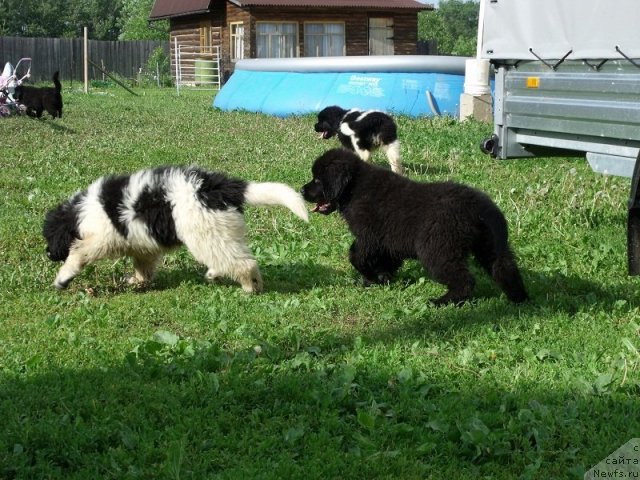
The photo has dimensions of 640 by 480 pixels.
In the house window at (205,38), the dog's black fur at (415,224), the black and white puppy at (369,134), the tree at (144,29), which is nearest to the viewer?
the dog's black fur at (415,224)

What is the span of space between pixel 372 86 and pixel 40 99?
7.75 meters

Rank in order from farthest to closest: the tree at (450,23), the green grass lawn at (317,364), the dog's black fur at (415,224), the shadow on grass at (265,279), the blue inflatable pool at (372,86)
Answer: the tree at (450,23), the blue inflatable pool at (372,86), the shadow on grass at (265,279), the dog's black fur at (415,224), the green grass lawn at (317,364)

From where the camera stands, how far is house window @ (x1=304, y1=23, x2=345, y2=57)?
137 ft

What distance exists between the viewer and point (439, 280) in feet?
21.6

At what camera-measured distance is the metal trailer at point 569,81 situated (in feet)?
22.6

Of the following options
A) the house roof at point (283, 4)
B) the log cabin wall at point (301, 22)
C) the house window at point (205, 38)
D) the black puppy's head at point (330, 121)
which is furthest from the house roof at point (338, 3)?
the black puppy's head at point (330, 121)

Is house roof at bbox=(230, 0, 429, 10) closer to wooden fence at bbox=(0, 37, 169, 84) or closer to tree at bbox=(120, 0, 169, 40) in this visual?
wooden fence at bbox=(0, 37, 169, 84)

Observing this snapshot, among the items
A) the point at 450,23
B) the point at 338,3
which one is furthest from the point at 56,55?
the point at 450,23

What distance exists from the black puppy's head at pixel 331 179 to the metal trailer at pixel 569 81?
183 cm

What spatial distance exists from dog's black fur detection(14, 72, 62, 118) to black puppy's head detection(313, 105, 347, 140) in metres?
8.42

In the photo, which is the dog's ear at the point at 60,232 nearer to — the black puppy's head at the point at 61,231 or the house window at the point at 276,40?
the black puppy's head at the point at 61,231

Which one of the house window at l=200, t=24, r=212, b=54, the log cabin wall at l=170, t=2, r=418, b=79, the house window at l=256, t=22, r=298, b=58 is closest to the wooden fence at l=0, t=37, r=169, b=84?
the house window at l=200, t=24, r=212, b=54

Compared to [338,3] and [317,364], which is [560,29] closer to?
[317,364]

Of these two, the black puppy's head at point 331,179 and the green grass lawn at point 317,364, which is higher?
the black puppy's head at point 331,179
